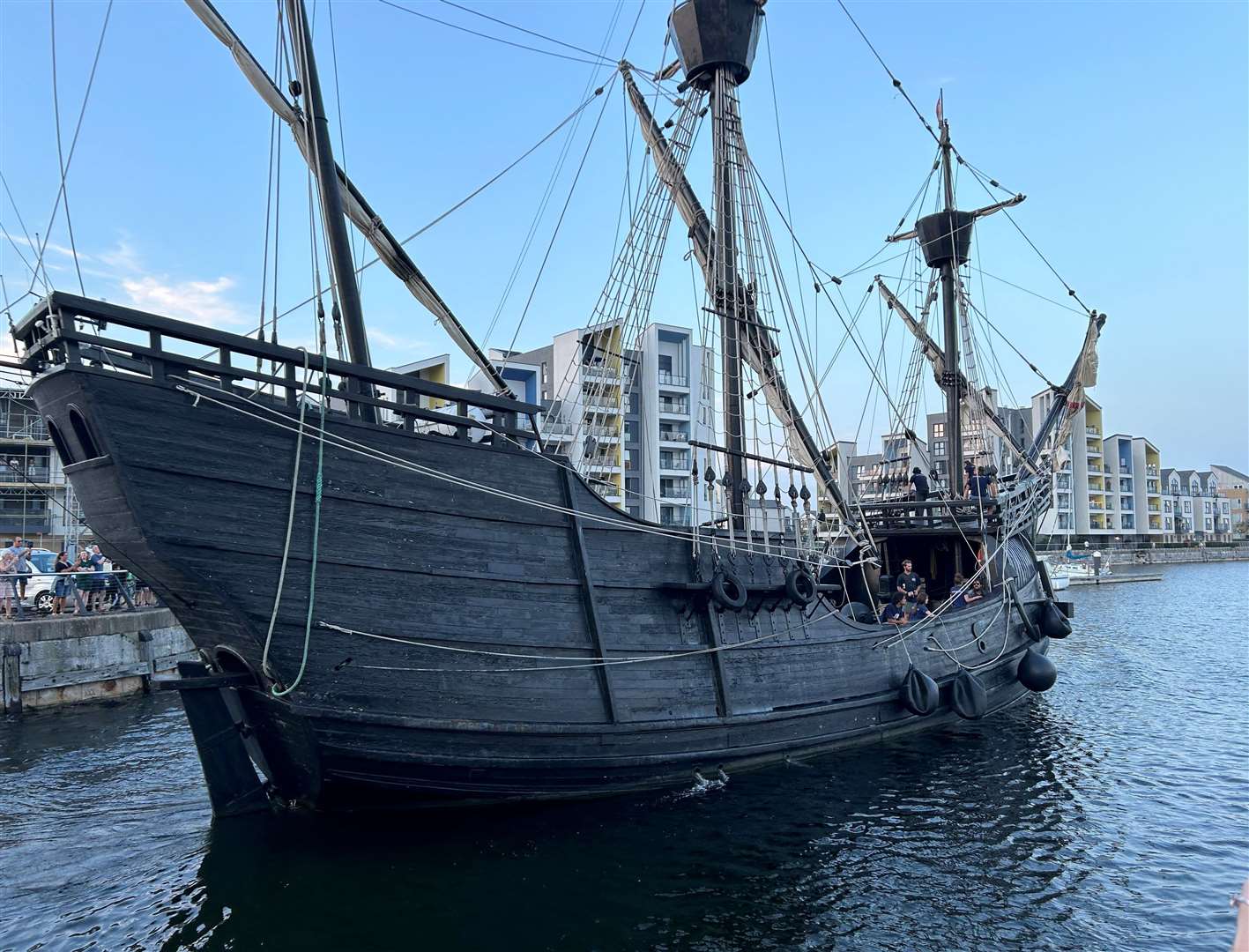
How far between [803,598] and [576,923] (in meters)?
5.36

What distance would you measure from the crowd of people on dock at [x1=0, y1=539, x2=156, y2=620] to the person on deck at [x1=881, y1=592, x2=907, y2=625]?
15.2 metres

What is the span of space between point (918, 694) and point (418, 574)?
326 inches

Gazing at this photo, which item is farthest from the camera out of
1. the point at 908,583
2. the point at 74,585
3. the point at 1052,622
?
the point at 74,585

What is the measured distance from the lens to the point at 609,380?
40.0 ft

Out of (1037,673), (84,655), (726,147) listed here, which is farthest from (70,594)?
(1037,673)

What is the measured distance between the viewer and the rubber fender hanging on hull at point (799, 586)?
1084cm

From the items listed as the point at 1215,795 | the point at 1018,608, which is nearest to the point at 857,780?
the point at 1215,795

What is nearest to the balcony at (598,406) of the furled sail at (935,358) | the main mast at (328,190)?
the main mast at (328,190)

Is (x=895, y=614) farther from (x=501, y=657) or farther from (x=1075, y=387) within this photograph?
(x=1075, y=387)

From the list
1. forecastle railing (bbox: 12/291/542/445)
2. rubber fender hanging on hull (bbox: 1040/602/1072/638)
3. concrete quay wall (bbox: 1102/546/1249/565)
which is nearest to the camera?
forecastle railing (bbox: 12/291/542/445)

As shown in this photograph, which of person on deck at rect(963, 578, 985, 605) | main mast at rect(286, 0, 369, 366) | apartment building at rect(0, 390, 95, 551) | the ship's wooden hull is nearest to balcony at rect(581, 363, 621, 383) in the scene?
the ship's wooden hull

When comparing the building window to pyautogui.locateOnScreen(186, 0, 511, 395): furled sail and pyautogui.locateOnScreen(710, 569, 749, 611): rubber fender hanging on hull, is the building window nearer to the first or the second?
pyautogui.locateOnScreen(186, 0, 511, 395): furled sail

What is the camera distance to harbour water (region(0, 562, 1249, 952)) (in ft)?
22.8

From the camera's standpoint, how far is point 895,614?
1309 centimetres
